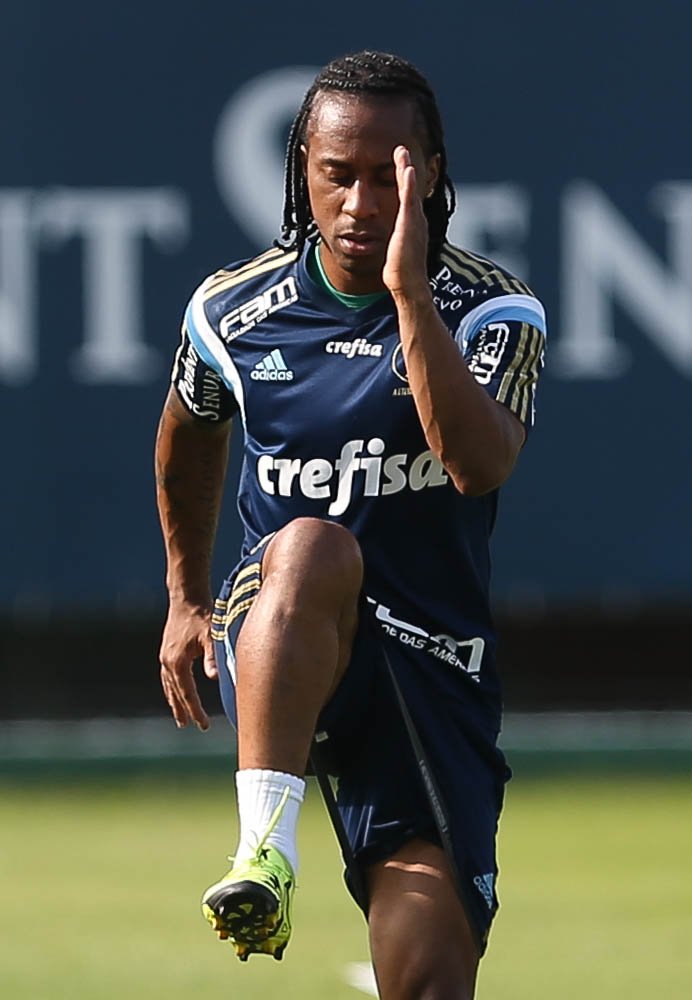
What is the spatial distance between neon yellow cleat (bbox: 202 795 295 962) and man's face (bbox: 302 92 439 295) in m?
1.12

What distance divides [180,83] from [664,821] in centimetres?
385

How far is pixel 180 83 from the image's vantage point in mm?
10656

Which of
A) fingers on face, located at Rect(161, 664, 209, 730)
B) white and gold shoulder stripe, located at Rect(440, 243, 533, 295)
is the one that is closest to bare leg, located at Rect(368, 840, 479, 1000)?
fingers on face, located at Rect(161, 664, 209, 730)

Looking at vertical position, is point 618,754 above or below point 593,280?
below

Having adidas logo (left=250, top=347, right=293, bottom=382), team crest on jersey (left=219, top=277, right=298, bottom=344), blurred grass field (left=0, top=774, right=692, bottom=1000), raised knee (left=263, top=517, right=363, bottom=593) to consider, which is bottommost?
blurred grass field (left=0, top=774, right=692, bottom=1000)

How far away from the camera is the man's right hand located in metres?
4.71

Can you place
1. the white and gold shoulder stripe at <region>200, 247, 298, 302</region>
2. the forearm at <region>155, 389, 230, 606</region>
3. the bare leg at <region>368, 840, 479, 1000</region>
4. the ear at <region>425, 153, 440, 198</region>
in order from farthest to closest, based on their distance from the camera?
the forearm at <region>155, 389, 230, 606</region> → the white and gold shoulder stripe at <region>200, 247, 298, 302</region> → the ear at <region>425, 153, 440, 198</region> → the bare leg at <region>368, 840, 479, 1000</region>

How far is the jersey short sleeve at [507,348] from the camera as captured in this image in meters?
4.35

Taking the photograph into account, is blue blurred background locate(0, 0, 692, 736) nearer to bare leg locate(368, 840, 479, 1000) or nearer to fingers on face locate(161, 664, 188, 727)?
fingers on face locate(161, 664, 188, 727)

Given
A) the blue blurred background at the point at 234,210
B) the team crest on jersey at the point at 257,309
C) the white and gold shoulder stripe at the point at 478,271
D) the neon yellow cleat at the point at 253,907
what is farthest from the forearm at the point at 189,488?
the blue blurred background at the point at 234,210

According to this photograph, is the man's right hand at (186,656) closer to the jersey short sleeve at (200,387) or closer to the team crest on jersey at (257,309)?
the jersey short sleeve at (200,387)

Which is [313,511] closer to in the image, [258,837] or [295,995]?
[258,837]

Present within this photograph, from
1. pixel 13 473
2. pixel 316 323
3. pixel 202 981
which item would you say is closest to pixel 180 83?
pixel 13 473

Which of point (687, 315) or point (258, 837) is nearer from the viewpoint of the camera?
point (258, 837)
